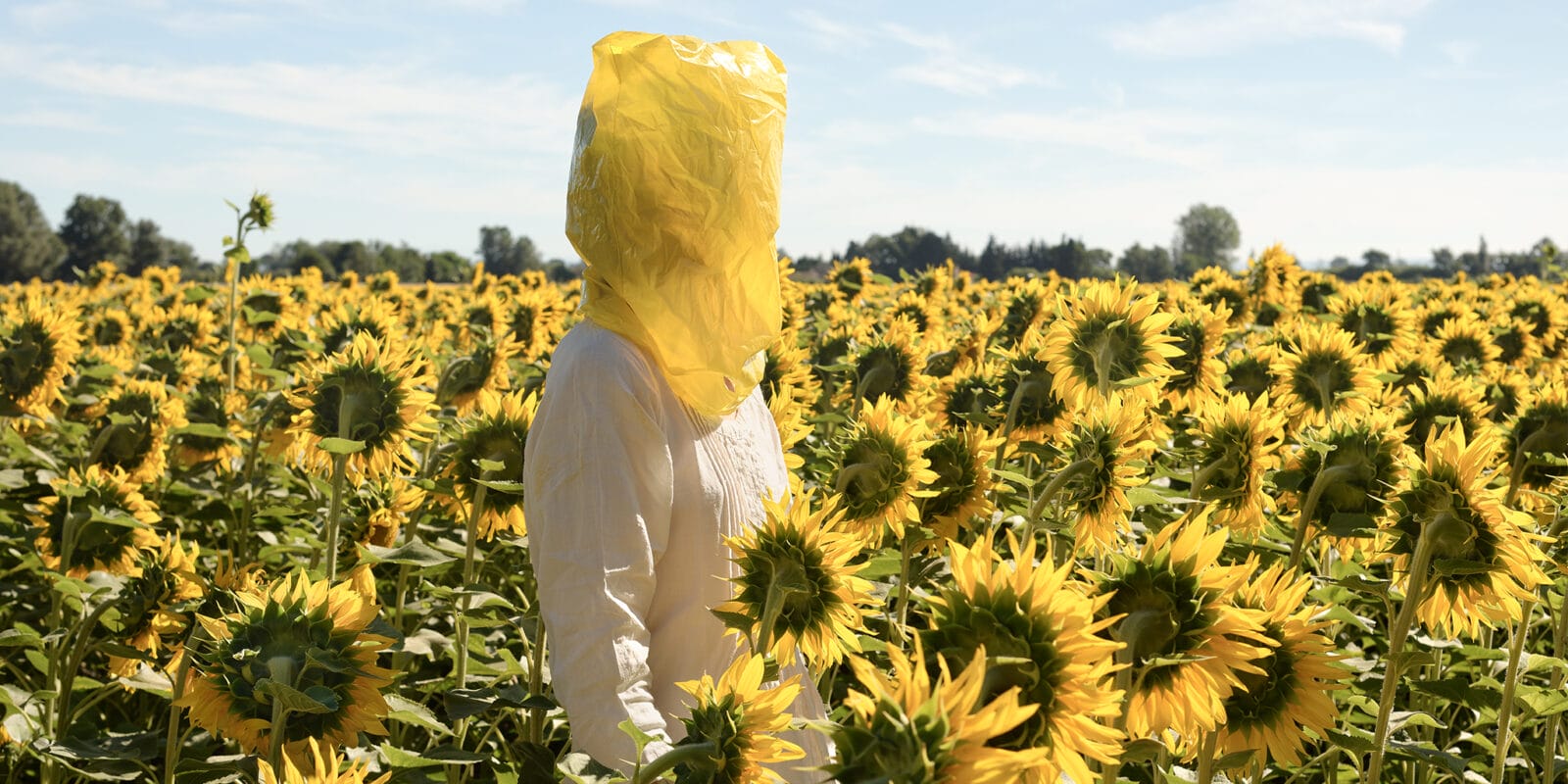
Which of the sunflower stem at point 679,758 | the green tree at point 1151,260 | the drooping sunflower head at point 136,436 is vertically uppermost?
the green tree at point 1151,260

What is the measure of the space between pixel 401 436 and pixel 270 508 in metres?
1.67

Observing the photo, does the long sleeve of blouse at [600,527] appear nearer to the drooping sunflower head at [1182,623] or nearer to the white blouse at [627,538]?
the white blouse at [627,538]

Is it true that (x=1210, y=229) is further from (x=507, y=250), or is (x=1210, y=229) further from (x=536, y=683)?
(x=536, y=683)

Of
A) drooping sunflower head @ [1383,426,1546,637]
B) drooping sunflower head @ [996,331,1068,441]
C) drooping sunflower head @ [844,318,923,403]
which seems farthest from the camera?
drooping sunflower head @ [844,318,923,403]

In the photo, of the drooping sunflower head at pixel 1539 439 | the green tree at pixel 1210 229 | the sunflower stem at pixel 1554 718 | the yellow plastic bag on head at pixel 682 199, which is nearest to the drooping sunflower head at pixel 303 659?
the yellow plastic bag on head at pixel 682 199

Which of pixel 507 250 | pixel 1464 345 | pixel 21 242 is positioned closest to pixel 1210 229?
pixel 507 250

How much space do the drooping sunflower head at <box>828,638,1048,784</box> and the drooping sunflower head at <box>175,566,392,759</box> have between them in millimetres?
767

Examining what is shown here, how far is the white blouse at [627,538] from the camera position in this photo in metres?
1.63

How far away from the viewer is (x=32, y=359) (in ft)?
12.3

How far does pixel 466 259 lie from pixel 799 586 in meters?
22.1

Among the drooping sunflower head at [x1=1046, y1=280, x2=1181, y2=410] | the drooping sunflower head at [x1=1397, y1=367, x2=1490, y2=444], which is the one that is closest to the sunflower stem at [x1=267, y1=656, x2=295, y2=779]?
the drooping sunflower head at [x1=1046, y1=280, x2=1181, y2=410]

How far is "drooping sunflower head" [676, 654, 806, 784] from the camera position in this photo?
1.11 meters

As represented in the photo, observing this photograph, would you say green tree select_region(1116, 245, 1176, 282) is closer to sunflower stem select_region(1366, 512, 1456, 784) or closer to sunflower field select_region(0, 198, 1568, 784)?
sunflower field select_region(0, 198, 1568, 784)

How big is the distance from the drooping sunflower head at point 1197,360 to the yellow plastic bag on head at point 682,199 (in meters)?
1.83
